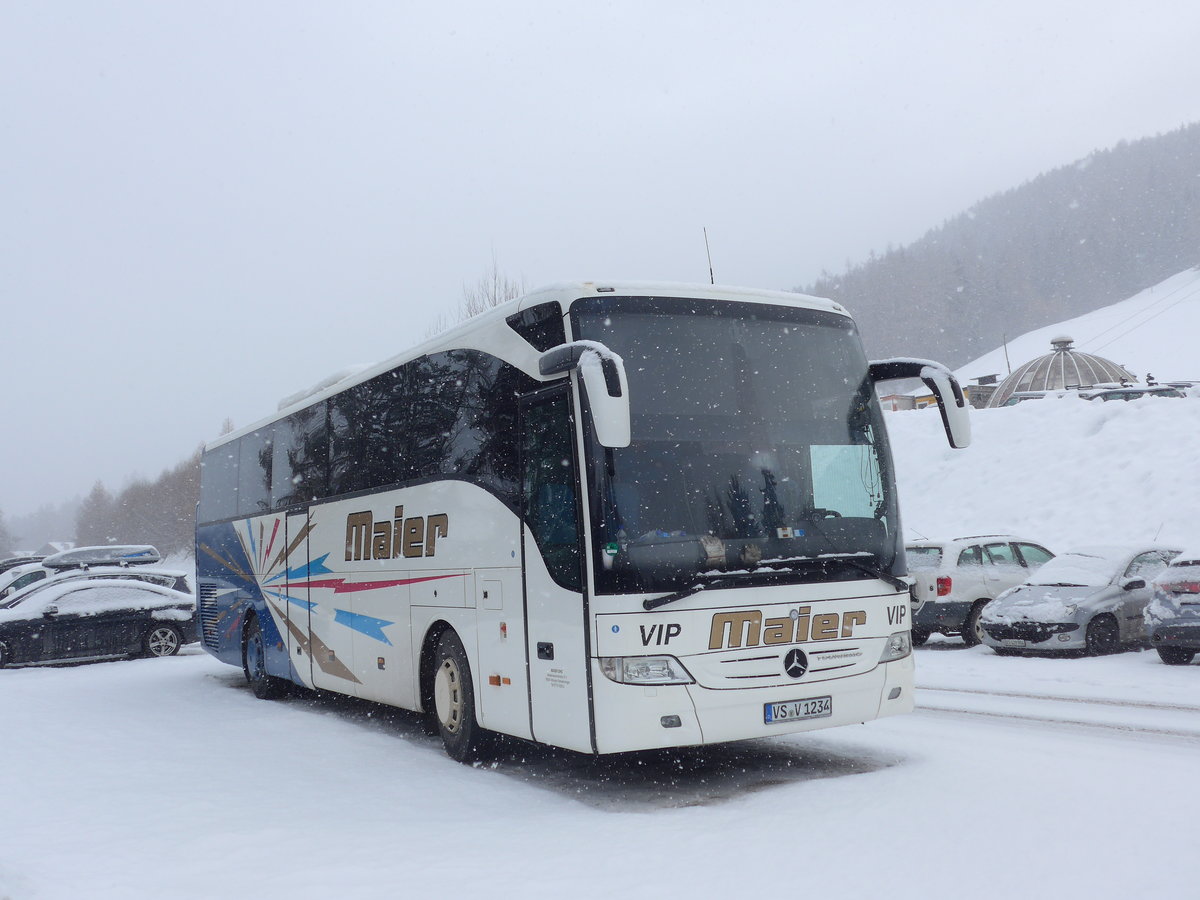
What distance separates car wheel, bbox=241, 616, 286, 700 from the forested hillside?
403 feet

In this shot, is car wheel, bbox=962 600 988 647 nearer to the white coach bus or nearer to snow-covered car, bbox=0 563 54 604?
the white coach bus

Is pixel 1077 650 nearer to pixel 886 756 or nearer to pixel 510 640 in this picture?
pixel 886 756

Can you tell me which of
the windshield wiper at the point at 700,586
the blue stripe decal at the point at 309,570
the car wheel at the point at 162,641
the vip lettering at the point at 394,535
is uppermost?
the vip lettering at the point at 394,535

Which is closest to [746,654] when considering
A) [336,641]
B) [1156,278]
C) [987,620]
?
[336,641]

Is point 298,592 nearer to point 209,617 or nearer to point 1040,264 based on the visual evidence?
point 209,617

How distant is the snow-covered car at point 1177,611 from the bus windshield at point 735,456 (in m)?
6.99

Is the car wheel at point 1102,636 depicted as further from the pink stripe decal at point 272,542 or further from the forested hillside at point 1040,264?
the forested hillside at point 1040,264

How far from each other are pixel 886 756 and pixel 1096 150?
597 feet

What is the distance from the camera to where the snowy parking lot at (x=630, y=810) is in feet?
17.6

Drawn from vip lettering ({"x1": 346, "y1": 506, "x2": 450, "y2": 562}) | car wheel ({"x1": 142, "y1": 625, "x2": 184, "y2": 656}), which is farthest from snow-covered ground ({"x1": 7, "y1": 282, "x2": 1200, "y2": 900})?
car wheel ({"x1": 142, "y1": 625, "x2": 184, "y2": 656})

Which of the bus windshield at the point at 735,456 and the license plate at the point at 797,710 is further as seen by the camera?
the license plate at the point at 797,710

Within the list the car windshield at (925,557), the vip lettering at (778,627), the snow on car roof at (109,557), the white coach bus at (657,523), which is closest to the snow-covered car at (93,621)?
the snow on car roof at (109,557)

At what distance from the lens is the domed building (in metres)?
70.0

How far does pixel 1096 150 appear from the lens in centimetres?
16775
